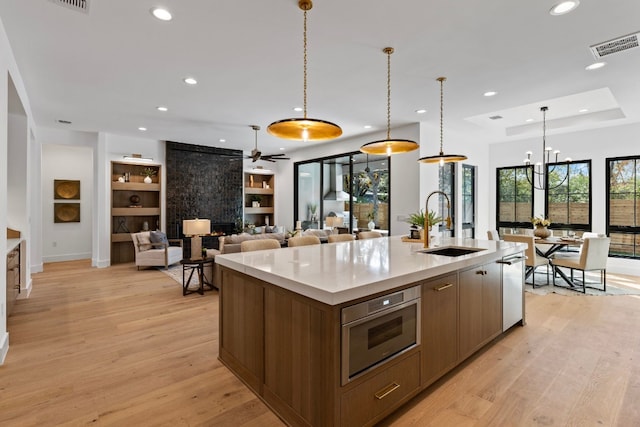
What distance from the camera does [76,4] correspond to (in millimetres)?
2506

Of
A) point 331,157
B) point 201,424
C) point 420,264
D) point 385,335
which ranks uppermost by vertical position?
point 331,157

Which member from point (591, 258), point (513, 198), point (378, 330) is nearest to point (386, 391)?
point (378, 330)

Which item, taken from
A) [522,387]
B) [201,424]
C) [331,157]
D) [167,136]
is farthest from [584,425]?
[167,136]

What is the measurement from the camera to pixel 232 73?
12.6 feet

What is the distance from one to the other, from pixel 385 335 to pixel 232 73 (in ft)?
11.3

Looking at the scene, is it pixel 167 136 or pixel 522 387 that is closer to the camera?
pixel 522 387

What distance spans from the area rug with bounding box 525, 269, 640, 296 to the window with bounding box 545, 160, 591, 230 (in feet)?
4.15

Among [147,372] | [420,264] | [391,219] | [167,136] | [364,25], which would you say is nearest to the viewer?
[420,264]

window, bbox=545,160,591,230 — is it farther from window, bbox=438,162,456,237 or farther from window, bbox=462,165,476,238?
window, bbox=438,162,456,237

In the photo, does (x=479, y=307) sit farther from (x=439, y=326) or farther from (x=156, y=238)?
(x=156, y=238)

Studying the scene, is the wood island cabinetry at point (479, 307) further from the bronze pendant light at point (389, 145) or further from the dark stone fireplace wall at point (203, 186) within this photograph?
the dark stone fireplace wall at point (203, 186)

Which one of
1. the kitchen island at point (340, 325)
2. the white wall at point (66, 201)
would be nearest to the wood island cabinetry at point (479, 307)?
the kitchen island at point (340, 325)

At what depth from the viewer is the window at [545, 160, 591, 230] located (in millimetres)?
6723

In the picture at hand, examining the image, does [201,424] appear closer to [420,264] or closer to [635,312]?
[420,264]
